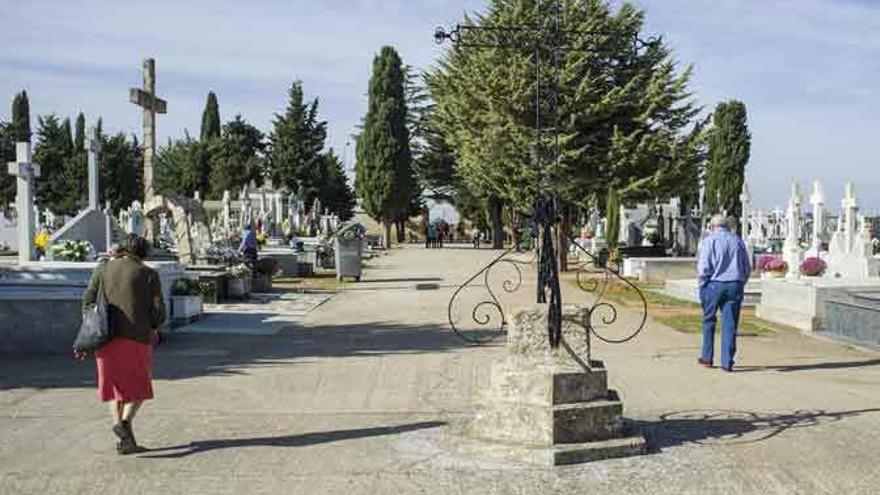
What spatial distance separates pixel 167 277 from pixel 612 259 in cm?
1550

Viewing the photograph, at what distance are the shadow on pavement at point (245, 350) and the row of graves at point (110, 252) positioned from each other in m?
0.52

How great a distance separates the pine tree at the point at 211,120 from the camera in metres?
81.3

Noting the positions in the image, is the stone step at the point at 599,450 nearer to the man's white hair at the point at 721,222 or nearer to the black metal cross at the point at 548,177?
the black metal cross at the point at 548,177

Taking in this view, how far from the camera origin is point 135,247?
6.96m

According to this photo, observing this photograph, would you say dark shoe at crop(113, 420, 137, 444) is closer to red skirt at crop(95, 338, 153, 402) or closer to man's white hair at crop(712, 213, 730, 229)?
red skirt at crop(95, 338, 153, 402)

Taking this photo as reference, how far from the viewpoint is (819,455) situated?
262 inches

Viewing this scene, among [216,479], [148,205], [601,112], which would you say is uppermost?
[601,112]

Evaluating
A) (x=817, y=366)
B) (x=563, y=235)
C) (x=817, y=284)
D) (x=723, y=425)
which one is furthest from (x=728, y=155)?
(x=723, y=425)

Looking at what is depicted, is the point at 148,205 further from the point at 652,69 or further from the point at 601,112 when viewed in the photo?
the point at 652,69

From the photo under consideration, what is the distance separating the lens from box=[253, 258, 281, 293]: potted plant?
2181cm

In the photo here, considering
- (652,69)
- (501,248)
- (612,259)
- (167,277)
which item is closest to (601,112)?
(652,69)

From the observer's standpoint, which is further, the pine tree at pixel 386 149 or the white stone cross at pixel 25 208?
the pine tree at pixel 386 149

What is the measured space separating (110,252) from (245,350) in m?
4.93

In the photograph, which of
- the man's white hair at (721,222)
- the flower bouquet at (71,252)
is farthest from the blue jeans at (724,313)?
the flower bouquet at (71,252)
